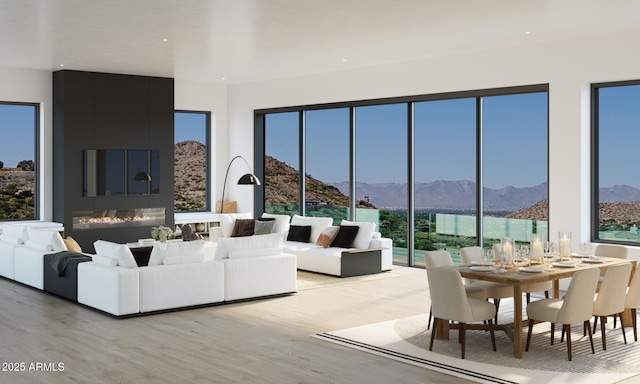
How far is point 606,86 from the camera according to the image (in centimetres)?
978

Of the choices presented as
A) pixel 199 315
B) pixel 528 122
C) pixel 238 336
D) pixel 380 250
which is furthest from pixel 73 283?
pixel 528 122

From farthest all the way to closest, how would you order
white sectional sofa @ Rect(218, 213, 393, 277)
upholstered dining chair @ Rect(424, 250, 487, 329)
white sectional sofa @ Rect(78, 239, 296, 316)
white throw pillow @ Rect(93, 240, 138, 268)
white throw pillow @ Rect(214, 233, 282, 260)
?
1. white sectional sofa @ Rect(218, 213, 393, 277)
2. white throw pillow @ Rect(214, 233, 282, 260)
3. white throw pillow @ Rect(93, 240, 138, 268)
4. white sectional sofa @ Rect(78, 239, 296, 316)
5. upholstered dining chair @ Rect(424, 250, 487, 329)

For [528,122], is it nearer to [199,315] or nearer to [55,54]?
[199,315]

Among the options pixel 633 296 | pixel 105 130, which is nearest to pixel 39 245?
pixel 105 130

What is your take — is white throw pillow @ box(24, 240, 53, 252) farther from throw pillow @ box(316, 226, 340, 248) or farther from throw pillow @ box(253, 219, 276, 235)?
throw pillow @ box(316, 226, 340, 248)

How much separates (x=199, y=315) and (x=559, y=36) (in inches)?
223

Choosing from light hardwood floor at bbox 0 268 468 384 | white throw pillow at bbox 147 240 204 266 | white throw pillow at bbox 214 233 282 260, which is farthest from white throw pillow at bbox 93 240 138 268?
white throw pillow at bbox 214 233 282 260

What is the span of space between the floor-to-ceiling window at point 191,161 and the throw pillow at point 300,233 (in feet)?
11.8

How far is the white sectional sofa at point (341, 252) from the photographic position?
11.2 meters

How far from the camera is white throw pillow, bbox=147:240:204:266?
27.9 feet

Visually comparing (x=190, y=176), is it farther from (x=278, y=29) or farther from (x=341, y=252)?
(x=278, y=29)

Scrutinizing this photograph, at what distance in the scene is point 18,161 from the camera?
13.4 meters

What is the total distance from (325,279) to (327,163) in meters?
3.48

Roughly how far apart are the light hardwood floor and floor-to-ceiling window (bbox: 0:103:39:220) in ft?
12.3
